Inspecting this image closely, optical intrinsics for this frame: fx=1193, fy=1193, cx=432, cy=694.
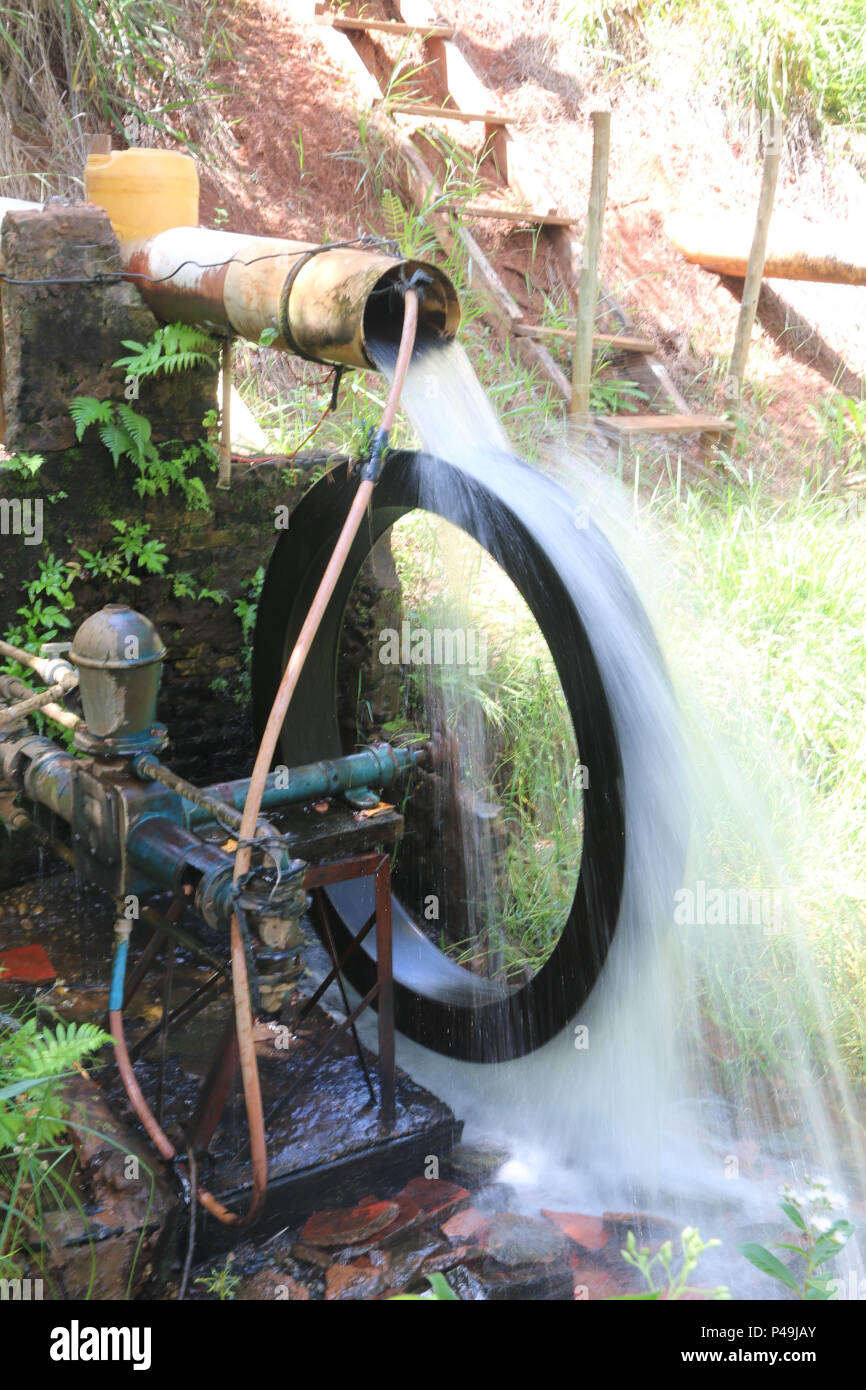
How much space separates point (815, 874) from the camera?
3.77 metres

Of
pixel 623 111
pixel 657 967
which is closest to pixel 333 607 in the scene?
pixel 657 967

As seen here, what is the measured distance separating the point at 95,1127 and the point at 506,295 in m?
5.14

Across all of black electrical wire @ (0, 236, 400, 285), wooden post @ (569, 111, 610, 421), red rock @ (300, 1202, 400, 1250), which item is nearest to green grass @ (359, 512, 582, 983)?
red rock @ (300, 1202, 400, 1250)

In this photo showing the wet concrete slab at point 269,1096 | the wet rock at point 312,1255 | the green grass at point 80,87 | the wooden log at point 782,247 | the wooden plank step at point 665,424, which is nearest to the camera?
the wet rock at point 312,1255

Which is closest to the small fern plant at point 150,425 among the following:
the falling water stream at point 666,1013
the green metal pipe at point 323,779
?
the falling water stream at point 666,1013

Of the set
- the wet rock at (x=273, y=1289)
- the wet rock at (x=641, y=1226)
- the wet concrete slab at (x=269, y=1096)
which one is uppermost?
the wet concrete slab at (x=269, y=1096)

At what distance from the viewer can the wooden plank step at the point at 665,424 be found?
612 centimetres

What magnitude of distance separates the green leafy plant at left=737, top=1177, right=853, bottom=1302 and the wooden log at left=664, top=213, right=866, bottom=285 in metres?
5.47

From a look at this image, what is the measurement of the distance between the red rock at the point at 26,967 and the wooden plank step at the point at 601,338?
14.3 feet

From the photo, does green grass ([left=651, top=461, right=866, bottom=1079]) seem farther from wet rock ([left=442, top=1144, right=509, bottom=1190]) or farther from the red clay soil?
the red clay soil

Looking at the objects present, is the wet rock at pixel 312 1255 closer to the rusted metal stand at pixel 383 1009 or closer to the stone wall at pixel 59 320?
the rusted metal stand at pixel 383 1009

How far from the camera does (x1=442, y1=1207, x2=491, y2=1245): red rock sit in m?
2.86
